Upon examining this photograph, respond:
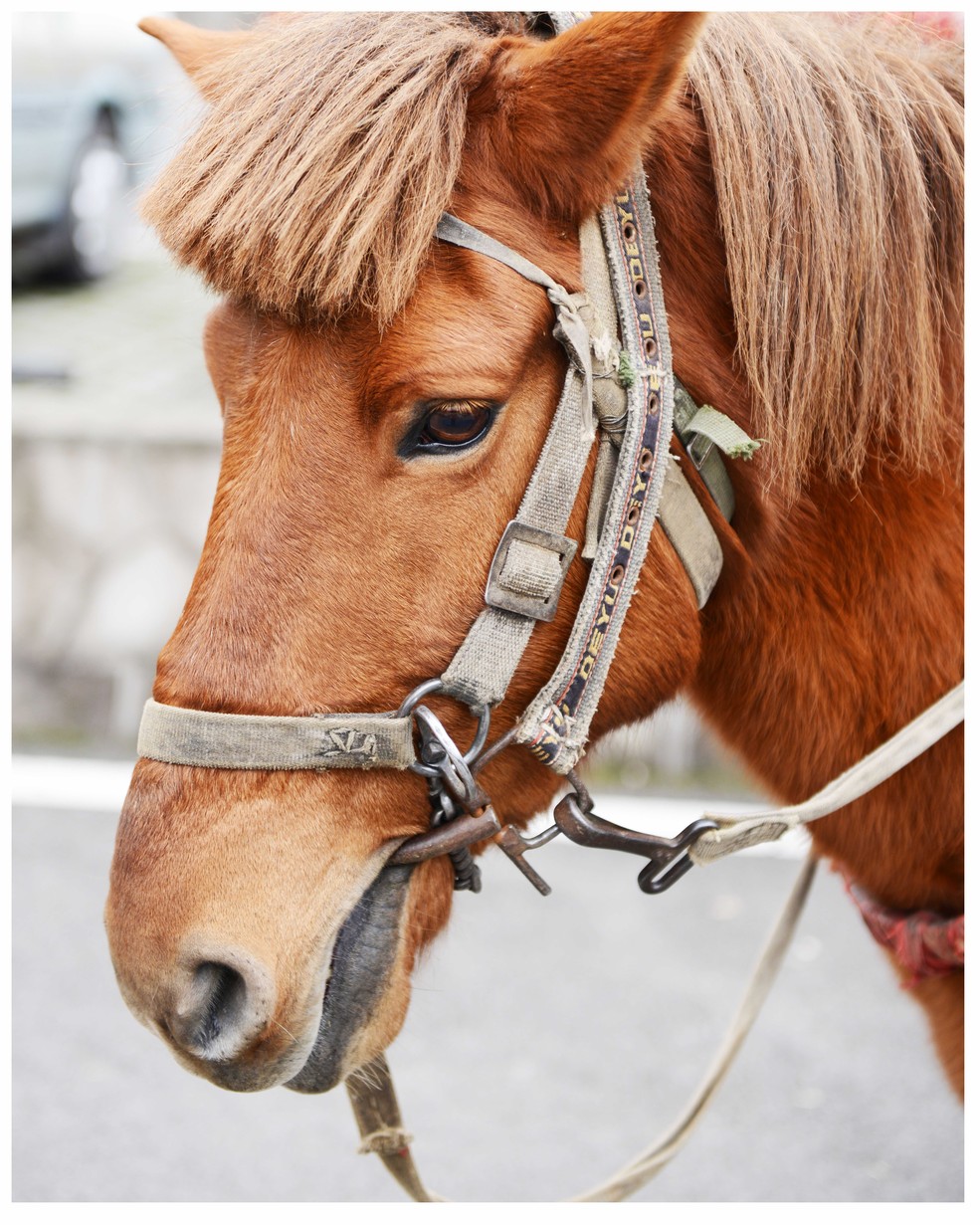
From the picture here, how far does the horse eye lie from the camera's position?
49.3 inches

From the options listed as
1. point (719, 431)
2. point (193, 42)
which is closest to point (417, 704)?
point (719, 431)

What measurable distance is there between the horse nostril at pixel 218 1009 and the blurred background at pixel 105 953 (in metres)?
0.38

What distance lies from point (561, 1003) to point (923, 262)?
9.68ft

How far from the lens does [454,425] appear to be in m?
1.26

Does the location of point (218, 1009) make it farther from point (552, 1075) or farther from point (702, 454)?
point (552, 1075)

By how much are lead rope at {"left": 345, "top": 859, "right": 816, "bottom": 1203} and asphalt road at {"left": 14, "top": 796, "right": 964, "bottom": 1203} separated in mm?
1076

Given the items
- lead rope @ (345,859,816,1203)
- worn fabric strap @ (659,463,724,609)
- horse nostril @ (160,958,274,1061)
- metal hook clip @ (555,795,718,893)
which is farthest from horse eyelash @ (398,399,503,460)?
lead rope @ (345,859,816,1203)

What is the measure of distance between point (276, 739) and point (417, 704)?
0.17m

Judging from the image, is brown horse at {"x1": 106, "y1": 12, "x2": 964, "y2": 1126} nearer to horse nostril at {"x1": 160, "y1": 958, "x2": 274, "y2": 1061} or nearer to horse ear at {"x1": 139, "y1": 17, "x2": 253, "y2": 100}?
horse nostril at {"x1": 160, "y1": 958, "x2": 274, "y2": 1061}

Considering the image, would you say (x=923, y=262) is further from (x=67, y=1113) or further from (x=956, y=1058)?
(x=67, y=1113)

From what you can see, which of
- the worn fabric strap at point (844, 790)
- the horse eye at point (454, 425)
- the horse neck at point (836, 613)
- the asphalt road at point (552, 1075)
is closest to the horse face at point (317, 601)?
the horse eye at point (454, 425)

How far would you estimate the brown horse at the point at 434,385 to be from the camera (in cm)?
125

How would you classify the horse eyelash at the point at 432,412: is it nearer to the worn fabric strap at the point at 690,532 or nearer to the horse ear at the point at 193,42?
the worn fabric strap at the point at 690,532
